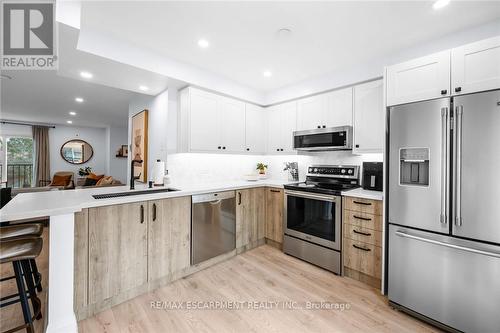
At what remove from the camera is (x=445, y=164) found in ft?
5.64

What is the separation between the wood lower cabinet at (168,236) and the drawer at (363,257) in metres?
1.81

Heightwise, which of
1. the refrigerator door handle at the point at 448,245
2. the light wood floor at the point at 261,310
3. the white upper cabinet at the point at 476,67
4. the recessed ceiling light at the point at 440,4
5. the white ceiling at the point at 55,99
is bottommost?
the light wood floor at the point at 261,310

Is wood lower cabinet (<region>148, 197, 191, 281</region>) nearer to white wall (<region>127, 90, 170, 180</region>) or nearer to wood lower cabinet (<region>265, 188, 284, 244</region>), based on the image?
white wall (<region>127, 90, 170, 180</region>)

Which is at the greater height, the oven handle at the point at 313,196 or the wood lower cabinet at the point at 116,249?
the oven handle at the point at 313,196

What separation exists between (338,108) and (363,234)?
1653 mm

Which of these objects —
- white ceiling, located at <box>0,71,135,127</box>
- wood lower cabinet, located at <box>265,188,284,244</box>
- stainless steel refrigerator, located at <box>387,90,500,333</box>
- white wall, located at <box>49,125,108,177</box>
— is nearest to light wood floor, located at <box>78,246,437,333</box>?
stainless steel refrigerator, located at <box>387,90,500,333</box>

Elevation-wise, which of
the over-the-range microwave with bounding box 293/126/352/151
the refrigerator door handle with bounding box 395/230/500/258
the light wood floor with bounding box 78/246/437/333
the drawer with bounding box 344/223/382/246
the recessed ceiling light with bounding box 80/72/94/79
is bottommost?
the light wood floor with bounding box 78/246/437/333

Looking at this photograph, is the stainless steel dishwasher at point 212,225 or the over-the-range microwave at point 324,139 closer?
the stainless steel dishwasher at point 212,225

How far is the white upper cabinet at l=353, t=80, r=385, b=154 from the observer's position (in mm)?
2590

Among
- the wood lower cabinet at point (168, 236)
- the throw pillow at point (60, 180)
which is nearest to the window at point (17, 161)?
the throw pillow at point (60, 180)

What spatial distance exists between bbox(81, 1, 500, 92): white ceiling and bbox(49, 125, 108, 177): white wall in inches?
297

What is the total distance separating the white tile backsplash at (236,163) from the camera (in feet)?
10.4

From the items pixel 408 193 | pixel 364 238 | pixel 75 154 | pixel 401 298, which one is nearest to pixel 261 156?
pixel 364 238

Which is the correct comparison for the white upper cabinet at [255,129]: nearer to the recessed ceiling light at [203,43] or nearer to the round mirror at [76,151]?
the recessed ceiling light at [203,43]
